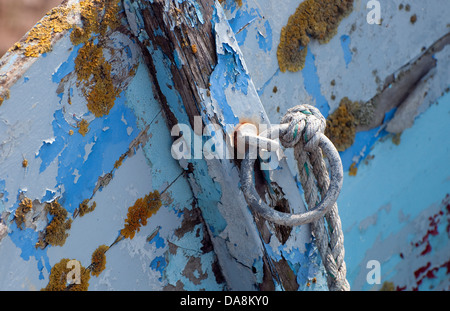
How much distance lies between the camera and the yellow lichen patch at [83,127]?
1.13 meters

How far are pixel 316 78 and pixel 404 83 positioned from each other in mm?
485

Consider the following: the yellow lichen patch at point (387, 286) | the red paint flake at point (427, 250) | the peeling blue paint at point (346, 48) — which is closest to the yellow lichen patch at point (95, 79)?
the peeling blue paint at point (346, 48)

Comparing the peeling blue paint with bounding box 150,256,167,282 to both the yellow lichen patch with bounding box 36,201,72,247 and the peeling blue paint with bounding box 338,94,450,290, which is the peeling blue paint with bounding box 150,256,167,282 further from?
the peeling blue paint with bounding box 338,94,450,290

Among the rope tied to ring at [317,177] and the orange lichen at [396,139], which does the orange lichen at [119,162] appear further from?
→ the orange lichen at [396,139]

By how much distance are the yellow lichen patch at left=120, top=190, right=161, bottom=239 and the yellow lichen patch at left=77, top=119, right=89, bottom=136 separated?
0.75 feet

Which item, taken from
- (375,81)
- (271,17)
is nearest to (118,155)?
(271,17)

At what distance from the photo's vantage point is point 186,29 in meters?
1.13

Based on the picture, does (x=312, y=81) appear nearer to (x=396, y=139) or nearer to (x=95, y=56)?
(x=396, y=139)

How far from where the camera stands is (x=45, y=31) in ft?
3.49

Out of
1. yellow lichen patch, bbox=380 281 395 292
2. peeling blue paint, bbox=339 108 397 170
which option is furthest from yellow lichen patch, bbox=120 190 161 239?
yellow lichen patch, bbox=380 281 395 292

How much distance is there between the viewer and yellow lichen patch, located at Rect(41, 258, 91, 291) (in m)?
1.15

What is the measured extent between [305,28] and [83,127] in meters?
0.76

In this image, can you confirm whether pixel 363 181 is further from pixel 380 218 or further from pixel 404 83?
pixel 404 83
